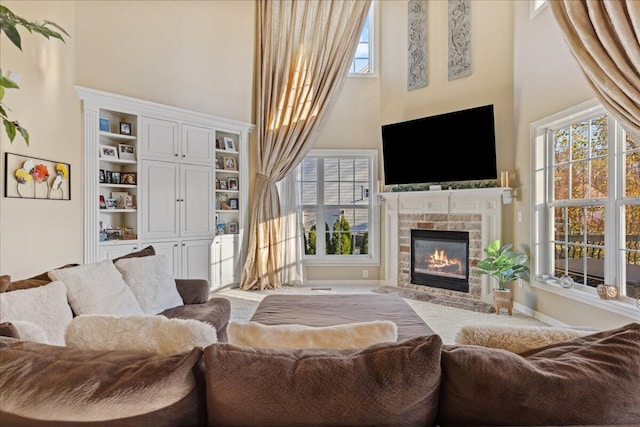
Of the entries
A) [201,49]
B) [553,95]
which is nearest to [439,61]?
[553,95]

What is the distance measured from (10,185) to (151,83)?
228 cm

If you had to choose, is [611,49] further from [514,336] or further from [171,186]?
[171,186]

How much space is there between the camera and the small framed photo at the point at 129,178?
4723 millimetres

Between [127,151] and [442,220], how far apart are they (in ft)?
14.1

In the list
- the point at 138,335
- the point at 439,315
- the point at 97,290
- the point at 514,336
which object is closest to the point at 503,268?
the point at 439,315

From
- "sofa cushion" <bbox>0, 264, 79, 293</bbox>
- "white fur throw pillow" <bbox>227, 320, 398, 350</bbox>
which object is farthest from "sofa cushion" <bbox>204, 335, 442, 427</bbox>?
"sofa cushion" <bbox>0, 264, 79, 293</bbox>

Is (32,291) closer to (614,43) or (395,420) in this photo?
(395,420)

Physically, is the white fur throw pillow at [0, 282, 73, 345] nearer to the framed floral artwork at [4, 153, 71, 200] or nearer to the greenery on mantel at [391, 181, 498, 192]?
the framed floral artwork at [4, 153, 71, 200]

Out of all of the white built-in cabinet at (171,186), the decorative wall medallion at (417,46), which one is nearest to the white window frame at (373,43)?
the decorative wall medallion at (417,46)

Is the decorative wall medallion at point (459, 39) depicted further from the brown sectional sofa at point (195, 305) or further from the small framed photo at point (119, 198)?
the small framed photo at point (119, 198)

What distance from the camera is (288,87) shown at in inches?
238

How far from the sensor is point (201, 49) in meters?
5.48

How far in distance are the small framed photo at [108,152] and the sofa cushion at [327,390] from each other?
14.2ft

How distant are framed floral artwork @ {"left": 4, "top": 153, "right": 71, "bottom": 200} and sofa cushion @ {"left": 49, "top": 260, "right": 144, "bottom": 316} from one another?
1466mm
